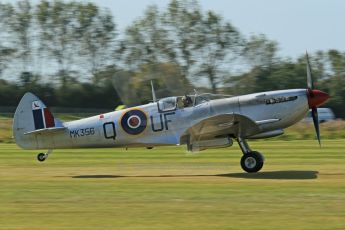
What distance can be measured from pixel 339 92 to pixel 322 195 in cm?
7175

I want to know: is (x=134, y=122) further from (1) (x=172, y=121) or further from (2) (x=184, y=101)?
(2) (x=184, y=101)

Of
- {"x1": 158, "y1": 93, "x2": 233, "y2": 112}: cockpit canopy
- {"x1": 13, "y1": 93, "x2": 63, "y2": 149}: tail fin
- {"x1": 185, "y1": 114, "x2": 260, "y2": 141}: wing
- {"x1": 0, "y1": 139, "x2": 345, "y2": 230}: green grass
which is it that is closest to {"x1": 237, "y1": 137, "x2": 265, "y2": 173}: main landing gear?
{"x1": 0, "y1": 139, "x2": 345, "y2": 230}: green grass

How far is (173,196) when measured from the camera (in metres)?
13.4

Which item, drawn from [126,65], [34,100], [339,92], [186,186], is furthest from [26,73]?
[186,186]

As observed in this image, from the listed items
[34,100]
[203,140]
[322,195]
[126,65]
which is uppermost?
[126,65]

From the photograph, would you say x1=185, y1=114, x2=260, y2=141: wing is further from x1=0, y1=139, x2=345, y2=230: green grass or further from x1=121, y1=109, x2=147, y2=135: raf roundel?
x1=121, y1=109, x2=147, y2=135: raf roundel

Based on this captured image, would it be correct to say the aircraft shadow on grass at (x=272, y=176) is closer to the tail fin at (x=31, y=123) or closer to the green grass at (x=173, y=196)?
the green grass at (x=173, y=196)

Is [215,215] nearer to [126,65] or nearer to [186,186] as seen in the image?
[186,186]

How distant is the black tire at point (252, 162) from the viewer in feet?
58.2

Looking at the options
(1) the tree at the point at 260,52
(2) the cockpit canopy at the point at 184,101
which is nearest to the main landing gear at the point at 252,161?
(2) the cockpit canopy at the point at 184,101

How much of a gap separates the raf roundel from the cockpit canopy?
0.55m

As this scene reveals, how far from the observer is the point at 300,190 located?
1394 centimetres

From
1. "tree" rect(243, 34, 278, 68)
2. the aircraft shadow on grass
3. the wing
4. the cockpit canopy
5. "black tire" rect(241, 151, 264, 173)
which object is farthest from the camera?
"tree" rect(243, 34, 278, 68)

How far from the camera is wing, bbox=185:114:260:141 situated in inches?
681
